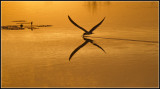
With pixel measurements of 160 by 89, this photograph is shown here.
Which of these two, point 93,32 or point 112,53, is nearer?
point 112,53

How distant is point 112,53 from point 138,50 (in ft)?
3.60

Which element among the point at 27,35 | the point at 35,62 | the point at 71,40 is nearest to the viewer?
the point at 35,62

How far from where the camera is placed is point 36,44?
14.8 meters

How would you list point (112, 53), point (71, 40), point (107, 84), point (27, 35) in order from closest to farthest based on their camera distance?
point (107, 84)
point (112, 53)
point (71, 40)
point (27, 35)

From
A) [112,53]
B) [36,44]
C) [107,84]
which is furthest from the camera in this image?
[36,44]

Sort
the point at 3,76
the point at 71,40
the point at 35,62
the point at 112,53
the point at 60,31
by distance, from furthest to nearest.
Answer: the point at 60,31, the point at 71,40, the point at 112,53, the point at 35,62, the point at 3,76

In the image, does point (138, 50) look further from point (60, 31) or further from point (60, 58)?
point (60, 31)

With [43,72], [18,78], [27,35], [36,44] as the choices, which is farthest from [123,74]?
[27,35]

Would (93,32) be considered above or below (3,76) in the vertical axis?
below

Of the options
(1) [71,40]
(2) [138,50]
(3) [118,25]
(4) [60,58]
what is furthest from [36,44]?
(3) [118,25]

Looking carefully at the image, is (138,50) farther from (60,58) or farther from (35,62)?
(35,62)

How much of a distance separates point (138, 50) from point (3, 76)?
5.56 metres

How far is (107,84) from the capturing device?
8.98 meters

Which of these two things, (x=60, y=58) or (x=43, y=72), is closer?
(x=43, y=72)
